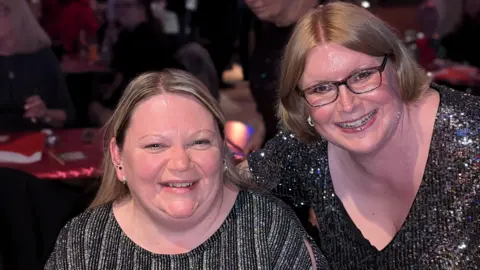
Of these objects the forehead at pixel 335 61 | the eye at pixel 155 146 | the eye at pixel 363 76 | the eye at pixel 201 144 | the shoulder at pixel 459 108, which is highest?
the forehead at pixel 335 61

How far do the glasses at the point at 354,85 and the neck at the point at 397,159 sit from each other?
197 millimetres

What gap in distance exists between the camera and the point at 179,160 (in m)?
1.56

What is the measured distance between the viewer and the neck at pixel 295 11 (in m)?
2.75

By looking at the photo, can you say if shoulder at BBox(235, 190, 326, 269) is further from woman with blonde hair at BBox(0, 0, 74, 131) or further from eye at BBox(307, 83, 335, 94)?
woman with blonde hair at BBox(0, 0, 74, 131)

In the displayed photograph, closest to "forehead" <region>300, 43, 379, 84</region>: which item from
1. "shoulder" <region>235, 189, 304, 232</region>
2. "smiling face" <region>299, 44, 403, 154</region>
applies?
"smiling face" <region>299, 44, 403, 154</region>

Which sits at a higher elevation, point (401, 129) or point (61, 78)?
point (401, 129)

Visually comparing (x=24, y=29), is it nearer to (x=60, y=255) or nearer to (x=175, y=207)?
(x=60, y=255)

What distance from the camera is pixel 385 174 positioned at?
1835 mm

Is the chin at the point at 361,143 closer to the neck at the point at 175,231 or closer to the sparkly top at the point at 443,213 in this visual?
the sparkly top at the point at 443,213

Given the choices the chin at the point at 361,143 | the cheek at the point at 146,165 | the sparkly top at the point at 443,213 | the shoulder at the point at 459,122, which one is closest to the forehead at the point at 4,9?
the cheek at the point at 146,165

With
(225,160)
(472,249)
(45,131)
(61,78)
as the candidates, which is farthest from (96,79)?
(472,249)

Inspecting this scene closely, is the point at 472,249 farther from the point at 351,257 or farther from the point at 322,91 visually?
the point at 322,91

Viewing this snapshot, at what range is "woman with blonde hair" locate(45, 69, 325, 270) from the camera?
158cm

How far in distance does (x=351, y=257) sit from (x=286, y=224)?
343 mm
